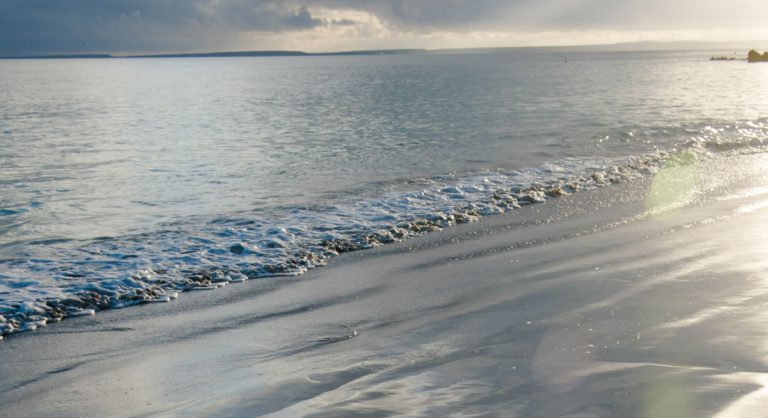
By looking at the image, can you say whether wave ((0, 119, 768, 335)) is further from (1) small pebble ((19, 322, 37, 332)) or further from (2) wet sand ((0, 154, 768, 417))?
(2) wet sand ((0, 154, 768, 417))

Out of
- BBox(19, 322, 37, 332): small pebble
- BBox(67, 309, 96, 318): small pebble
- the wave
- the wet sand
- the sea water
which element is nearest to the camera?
the wet sand

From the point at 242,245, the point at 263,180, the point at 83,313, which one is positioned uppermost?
the point at 263,180

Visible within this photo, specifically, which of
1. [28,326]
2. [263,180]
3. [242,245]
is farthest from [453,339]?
[263,180]

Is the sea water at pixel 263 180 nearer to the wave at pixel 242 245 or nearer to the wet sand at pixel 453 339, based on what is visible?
the wave at pixel 242 245

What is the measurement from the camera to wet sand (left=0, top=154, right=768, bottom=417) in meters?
4.14

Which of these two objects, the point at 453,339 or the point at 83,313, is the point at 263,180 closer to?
the point at 83,313

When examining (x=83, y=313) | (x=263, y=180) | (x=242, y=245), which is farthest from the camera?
(x=263, y=180)

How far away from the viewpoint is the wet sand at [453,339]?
13.6 ft

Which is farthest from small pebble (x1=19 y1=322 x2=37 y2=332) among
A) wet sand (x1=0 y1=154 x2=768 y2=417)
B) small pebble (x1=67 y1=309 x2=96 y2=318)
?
small pebble (x1=67 y1=309 x2=96 y2=318)

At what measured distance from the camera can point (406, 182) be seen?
15.2m

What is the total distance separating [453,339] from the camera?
18.6 feet

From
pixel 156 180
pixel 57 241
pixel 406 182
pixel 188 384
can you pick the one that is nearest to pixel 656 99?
pixel 406 182

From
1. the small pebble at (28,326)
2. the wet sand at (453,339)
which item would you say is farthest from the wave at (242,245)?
the wet sand at (453,339)

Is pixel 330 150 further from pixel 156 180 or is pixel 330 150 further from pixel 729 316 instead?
pixel 729 316
